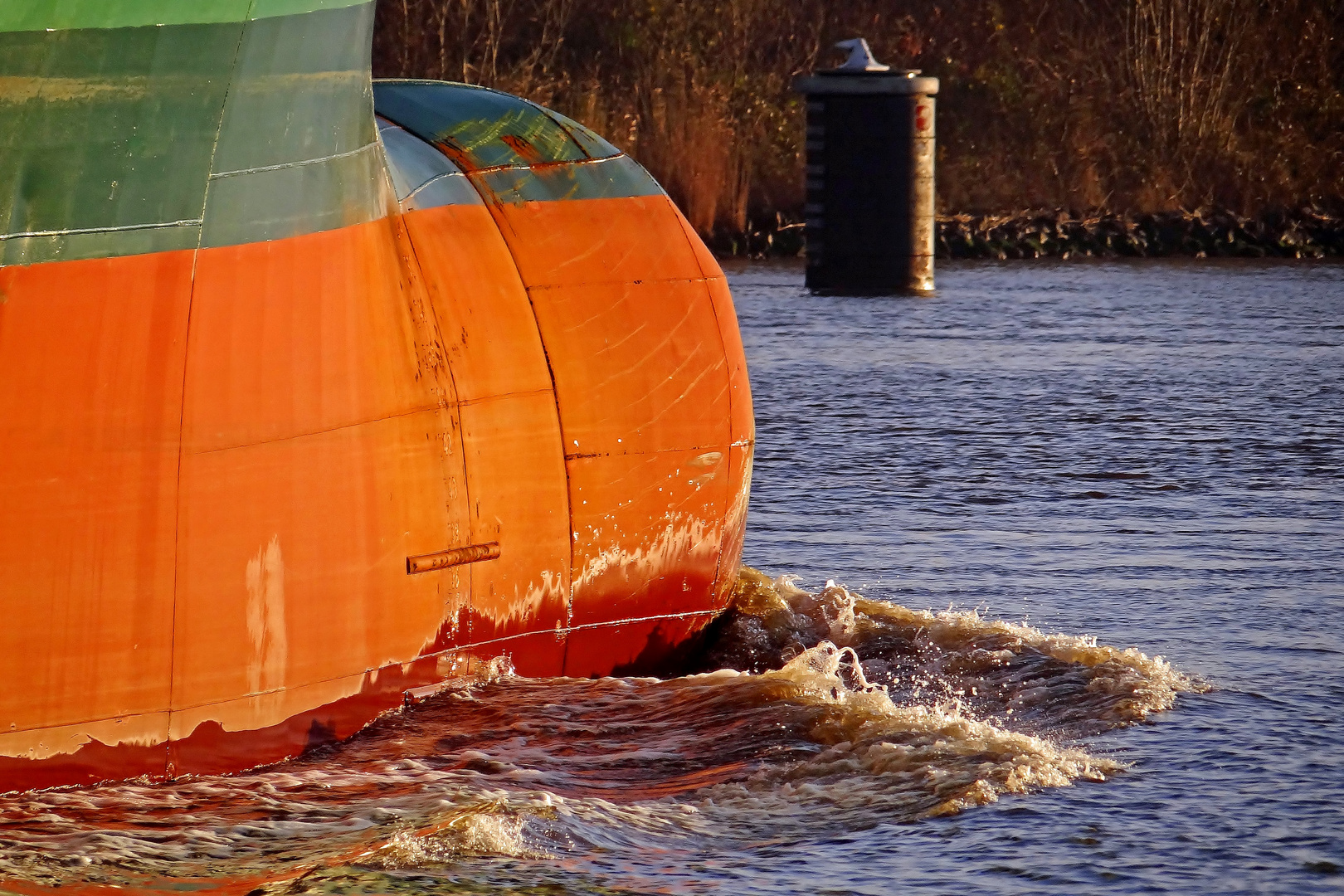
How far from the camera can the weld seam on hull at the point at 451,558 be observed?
6.02 m

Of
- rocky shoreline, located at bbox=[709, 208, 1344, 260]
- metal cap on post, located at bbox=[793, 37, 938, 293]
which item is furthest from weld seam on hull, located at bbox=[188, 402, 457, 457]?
rocky shoreline, located at bbox=[709, 208, 1344, 260]

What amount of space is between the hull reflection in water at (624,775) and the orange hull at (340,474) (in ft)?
0.62

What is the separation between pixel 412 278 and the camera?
625cm

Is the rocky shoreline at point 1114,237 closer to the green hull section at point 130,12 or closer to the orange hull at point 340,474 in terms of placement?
the orange hull at point 340,474

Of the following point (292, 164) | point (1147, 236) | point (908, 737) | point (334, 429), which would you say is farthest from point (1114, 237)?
point (334, 429)

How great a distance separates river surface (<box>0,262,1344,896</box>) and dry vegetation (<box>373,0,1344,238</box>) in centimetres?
1453

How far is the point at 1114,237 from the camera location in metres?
24.2

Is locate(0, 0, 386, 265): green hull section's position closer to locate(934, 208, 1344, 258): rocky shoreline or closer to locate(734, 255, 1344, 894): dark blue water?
locate(734, 255, 1344, 894): dark blue water

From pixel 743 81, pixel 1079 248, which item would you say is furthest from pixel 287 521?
pixel 743 81

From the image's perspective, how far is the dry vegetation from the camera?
25.4 m

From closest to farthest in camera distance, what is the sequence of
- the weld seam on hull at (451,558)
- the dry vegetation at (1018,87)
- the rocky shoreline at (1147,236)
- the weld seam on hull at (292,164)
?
the weld seam on hull at (292,164) → the weld seam on hull at (451,558) → the rocky shoreline at (1147,236) → the dry vegetation at (1018,87)

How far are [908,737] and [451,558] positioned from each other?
1374mm

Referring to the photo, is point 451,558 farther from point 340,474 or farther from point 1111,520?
point 1111,520

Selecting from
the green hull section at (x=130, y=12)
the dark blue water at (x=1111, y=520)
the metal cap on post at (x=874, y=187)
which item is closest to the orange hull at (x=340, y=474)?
the green hull section at (x=130, y=12)
